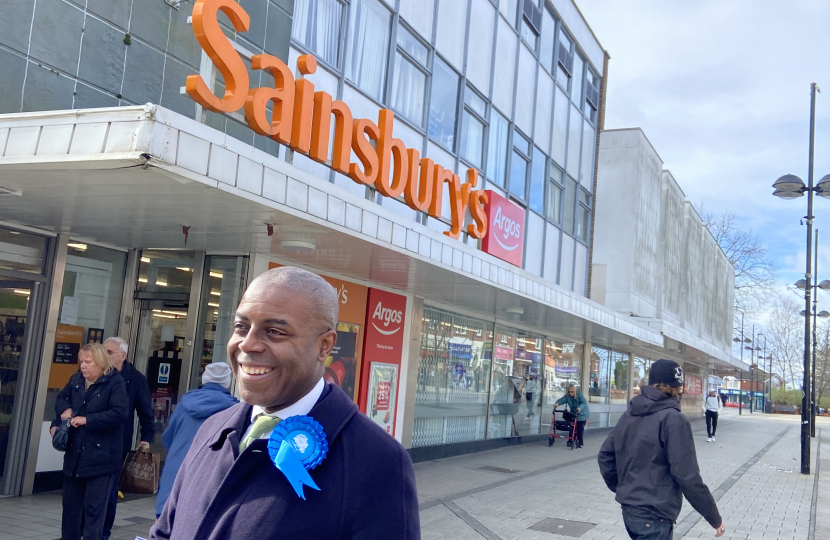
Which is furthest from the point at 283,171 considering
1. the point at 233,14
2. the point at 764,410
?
the point at 764,410

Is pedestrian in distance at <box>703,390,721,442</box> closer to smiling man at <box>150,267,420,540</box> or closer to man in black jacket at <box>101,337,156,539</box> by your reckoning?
man in black jacket at <box>101,337,156,539</box>

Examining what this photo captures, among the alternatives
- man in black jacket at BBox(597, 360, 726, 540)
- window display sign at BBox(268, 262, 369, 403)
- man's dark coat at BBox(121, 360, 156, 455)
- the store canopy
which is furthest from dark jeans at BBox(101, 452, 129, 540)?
window display sign at BBox(268, 262, 369, 403)

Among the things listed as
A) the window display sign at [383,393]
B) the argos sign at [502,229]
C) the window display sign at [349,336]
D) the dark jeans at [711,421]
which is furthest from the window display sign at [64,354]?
the dark jeans at [711,421]

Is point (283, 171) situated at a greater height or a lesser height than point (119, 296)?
greater

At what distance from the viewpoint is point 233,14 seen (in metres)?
7.29

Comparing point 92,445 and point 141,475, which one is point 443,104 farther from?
point 92,445

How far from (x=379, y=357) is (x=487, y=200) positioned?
10.1ft

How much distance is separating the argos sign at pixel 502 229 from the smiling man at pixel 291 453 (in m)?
10.3

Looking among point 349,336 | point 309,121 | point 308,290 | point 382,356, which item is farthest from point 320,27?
Result: point 308,290

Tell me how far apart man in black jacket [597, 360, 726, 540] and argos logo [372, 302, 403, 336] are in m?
7.54

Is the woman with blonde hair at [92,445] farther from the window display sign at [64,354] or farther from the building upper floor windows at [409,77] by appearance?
the building upper floor windows at [409,77]

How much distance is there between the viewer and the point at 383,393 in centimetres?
1251

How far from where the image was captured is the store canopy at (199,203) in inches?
206

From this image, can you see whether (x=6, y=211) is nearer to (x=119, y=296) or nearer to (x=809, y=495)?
(x=119, y=296)
